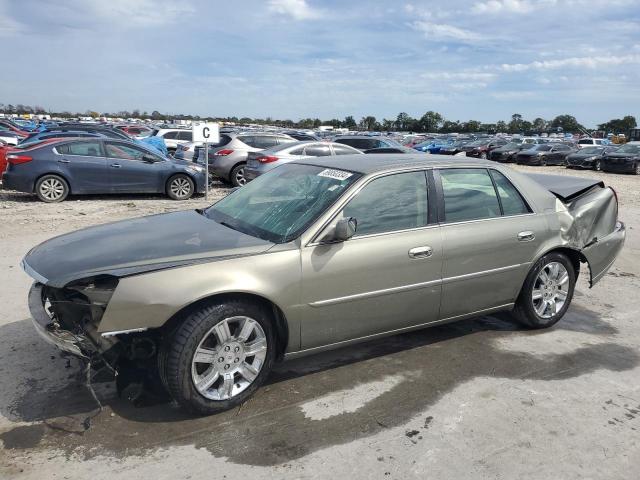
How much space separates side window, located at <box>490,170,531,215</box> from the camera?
4.66 meters

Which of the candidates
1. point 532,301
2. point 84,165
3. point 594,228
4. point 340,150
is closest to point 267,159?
point 340,150

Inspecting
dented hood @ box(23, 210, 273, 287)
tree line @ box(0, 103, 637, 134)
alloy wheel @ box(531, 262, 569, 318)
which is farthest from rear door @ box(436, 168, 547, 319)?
tree line @ box(0, 103, 637, 134)

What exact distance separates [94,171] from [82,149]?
1.79ft

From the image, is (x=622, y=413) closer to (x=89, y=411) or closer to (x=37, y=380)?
(x=89, y=411)

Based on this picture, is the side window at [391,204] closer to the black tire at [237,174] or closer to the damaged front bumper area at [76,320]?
the damaged front bumper area at [76,320]

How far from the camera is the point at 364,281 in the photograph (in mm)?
3758

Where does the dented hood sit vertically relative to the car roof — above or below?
below

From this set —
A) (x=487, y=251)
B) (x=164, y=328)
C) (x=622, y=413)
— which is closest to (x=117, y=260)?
(x=164, y=328)

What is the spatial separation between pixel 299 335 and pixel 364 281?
0.60 metres

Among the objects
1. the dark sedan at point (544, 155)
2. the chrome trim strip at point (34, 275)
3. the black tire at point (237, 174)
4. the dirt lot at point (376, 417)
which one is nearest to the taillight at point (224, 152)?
the black tire at point (237, 174)

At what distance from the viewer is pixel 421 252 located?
400 centimetres

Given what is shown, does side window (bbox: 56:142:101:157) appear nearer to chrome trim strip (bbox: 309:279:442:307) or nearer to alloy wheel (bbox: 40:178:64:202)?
alloy wheel (bbox: 40:178:64:202)

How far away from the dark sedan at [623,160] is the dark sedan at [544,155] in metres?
4.08

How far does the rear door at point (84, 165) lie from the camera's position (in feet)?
37.7
